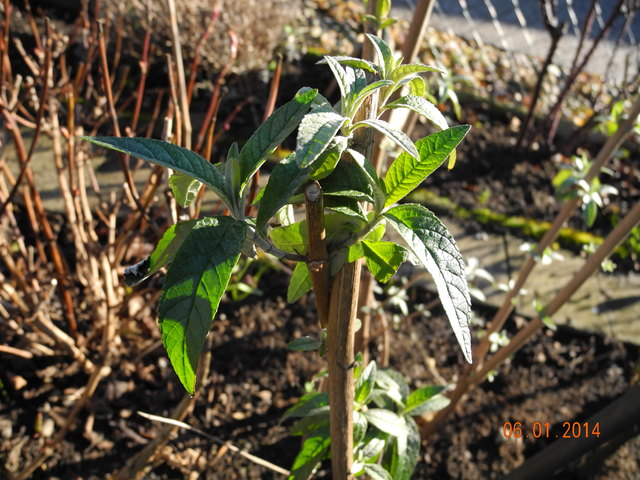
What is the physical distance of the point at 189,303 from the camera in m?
0.65

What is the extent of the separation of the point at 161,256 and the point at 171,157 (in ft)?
0.50

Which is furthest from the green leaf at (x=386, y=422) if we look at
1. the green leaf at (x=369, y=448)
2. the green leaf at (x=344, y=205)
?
the green leaf at (x=344, y=205)

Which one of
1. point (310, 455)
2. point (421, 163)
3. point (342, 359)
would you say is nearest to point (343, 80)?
point (421, 163)

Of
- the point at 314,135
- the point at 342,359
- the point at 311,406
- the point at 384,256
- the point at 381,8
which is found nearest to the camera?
the point at 314,135

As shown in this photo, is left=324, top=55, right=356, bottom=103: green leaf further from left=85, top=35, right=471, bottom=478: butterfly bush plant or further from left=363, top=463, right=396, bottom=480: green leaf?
left=363, top=463, right=396, bottom=480: green leaf

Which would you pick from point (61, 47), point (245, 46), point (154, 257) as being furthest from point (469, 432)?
point (245, 46)

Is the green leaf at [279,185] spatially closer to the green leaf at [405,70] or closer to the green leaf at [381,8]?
the green leaf at [405,70]

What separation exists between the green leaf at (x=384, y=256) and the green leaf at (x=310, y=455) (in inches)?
28.4

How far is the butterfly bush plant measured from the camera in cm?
65

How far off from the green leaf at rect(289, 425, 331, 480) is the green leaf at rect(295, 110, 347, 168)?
994 millimetres

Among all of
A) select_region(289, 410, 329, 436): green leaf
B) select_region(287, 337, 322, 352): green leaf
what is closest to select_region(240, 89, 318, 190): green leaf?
select_region(287, 337, 322, 352): green leaf

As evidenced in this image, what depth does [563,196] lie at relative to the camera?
5.55 ft

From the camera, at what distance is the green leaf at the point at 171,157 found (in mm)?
688
